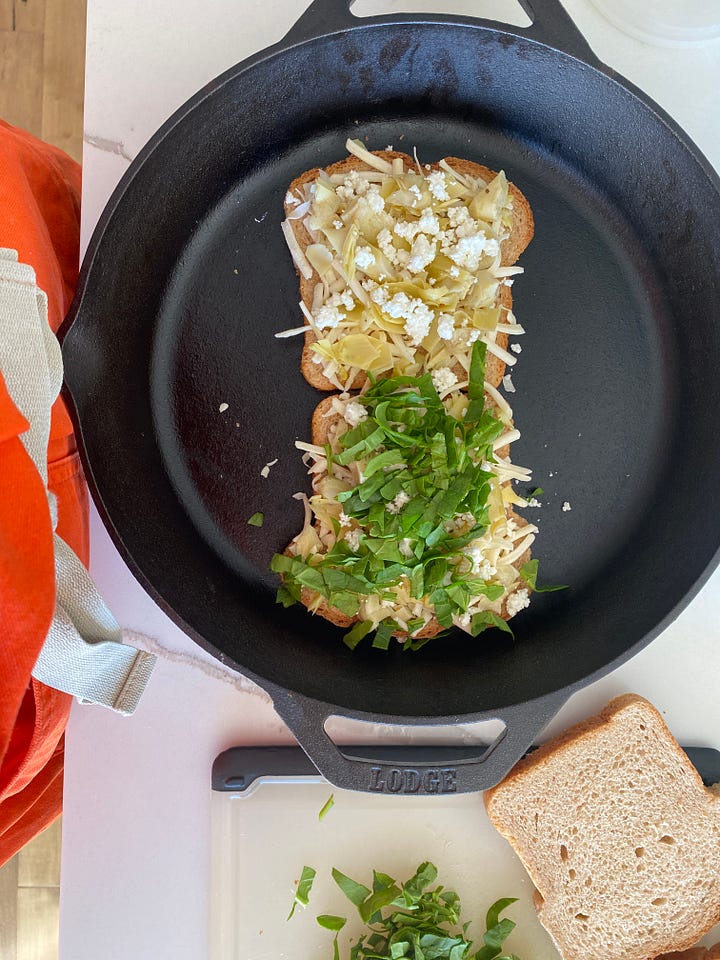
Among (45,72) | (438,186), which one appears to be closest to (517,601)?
(438,186)

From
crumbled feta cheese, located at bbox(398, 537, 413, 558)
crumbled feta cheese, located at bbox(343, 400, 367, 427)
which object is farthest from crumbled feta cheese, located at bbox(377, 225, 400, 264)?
crumbled feta cheese, located at bbox(398, 537, 413, 558)

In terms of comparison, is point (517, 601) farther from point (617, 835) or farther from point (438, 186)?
point (438, 186)

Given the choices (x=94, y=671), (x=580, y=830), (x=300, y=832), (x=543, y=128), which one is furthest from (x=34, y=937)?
(x=543, y=128)

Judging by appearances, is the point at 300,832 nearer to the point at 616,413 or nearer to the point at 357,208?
the point at 616,413

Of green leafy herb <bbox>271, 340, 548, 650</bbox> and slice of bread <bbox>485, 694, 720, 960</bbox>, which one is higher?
green leafy herb <bbox>271, 340, 548, 650</bbox>

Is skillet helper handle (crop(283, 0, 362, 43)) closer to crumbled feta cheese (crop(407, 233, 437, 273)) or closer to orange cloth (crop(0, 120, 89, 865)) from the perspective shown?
crumbled feta cheese (crop(407, 233, 437, 273))

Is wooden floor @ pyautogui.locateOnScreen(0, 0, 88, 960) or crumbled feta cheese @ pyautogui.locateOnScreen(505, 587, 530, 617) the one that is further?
wooden floor @ pyautogui.locateOnScreen(0, 0, 88, 960)
